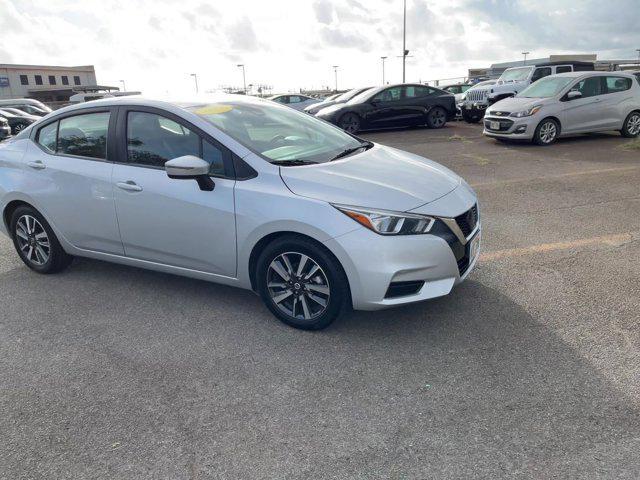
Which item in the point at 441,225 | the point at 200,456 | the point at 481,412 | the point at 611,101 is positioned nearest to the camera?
the point at 200,456

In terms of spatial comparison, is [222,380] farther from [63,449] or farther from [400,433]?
[400,433]

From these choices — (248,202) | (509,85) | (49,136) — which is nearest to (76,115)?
(49,136)

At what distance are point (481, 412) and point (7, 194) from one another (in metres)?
4.39

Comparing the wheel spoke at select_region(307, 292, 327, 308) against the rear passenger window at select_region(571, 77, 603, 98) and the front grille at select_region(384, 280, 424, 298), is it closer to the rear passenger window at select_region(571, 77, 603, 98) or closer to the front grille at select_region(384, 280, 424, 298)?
the front grille at select_region(384, 280, 424, 298)

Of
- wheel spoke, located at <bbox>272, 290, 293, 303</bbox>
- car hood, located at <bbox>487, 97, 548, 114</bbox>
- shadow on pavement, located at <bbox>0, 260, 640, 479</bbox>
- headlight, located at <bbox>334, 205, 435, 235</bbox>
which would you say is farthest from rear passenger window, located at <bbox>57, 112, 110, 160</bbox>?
car hood, located at <bbox>487, 97, 548, 114</bbox>

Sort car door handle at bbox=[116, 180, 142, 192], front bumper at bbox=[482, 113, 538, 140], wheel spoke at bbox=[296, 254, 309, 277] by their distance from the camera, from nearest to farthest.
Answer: wheel spoke at bbox=[296, 254, 309, 277], car door handle at bbox=[116, 180, 142, 192], front bumper at bbox=[482, 113, 538, 140]

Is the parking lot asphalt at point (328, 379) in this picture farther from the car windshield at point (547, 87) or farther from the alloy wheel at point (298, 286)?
the car windshield at point (547, 87)

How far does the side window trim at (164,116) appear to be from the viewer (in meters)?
3.55

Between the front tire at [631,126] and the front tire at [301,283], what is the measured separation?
11601mm

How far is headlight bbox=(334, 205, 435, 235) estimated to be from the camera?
3137mm

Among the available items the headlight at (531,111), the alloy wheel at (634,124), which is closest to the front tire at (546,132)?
the headlight at (531,111)

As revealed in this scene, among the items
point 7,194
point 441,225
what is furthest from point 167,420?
point 7,194

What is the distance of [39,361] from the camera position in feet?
10.7

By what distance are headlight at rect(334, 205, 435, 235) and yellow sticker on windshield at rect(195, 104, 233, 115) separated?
142 cm
